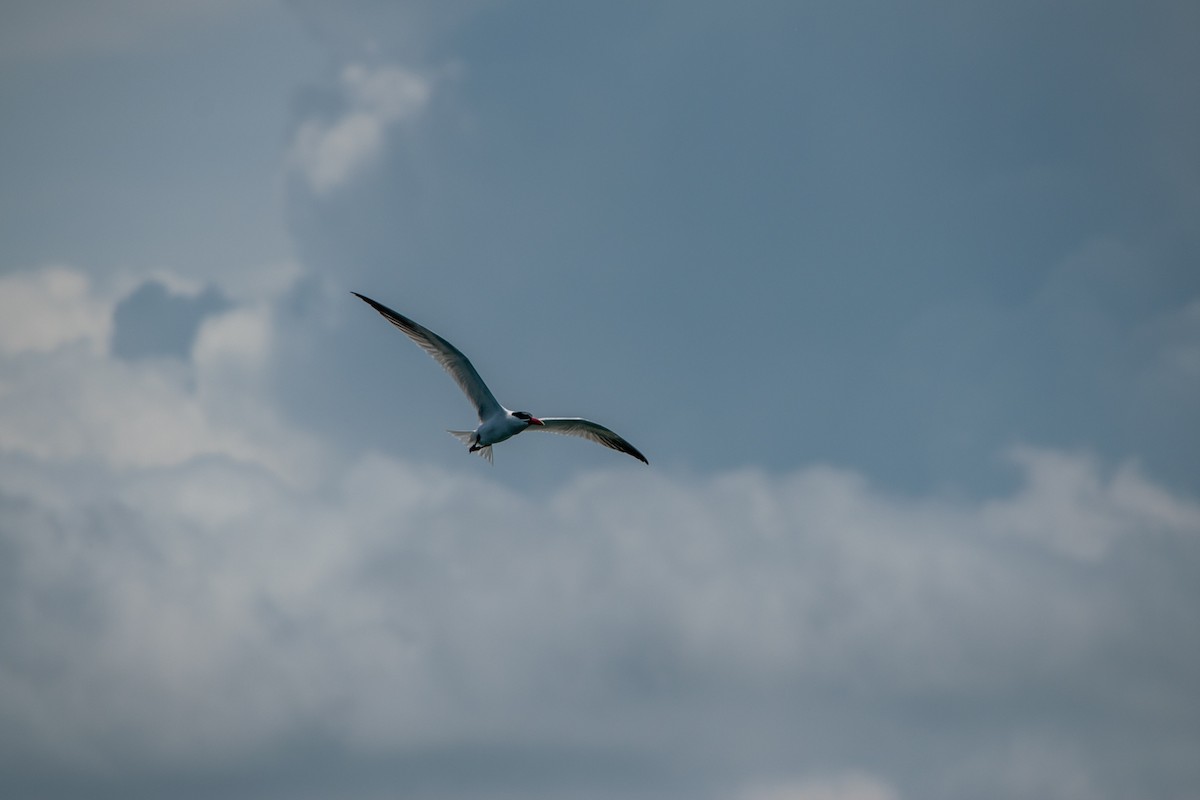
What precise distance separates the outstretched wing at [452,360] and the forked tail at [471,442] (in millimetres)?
996

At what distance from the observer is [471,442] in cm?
6322

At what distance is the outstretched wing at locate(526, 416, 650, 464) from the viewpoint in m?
63.8

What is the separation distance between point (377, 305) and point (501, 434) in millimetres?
8037

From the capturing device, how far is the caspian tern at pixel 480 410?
61000 mm

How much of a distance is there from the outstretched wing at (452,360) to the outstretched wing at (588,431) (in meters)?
2.34

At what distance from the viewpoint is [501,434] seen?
6269 cm

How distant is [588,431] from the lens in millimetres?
65125

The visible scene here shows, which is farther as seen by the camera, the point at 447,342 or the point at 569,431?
the point at 569,431

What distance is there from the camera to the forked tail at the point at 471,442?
6316 centimetres

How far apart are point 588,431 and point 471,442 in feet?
18.6

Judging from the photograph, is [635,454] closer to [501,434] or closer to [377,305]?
[501,434]

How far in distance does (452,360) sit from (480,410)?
3062mm

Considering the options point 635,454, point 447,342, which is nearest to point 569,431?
point 635,454

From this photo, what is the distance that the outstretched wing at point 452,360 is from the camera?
60812 millimetres
